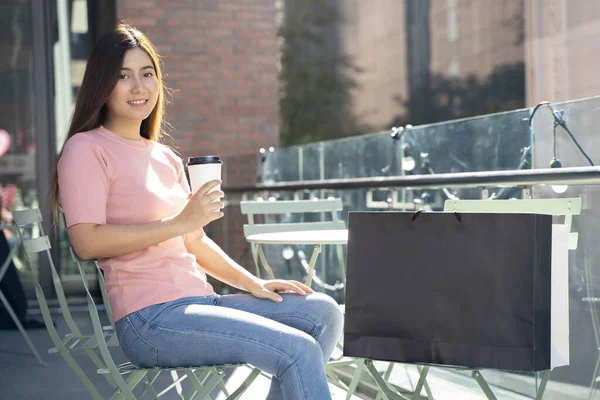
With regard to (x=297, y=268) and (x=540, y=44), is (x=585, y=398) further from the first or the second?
(x=540, y=44)

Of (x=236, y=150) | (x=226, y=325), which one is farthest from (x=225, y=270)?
(x=236, y=150)

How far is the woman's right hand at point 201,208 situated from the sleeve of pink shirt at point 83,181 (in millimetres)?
210

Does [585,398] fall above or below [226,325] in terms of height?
below

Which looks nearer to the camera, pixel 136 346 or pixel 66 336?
pixel 136 346

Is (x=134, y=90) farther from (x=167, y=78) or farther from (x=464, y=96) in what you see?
(x=464, y=96)

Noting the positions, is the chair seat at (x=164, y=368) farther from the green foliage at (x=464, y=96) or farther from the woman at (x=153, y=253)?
the green foliage at (x=464, y=96)

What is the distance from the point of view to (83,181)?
7.05ft

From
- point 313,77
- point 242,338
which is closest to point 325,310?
point 242,338

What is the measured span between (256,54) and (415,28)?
14.4 meters

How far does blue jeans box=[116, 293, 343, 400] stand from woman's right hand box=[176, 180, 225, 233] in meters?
0.21

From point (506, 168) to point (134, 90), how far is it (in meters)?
1.57

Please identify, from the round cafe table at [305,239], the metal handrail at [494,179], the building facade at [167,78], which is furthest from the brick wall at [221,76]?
the round cafe table at [305,239]

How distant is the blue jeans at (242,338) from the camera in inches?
78.4

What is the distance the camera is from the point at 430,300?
209cm
